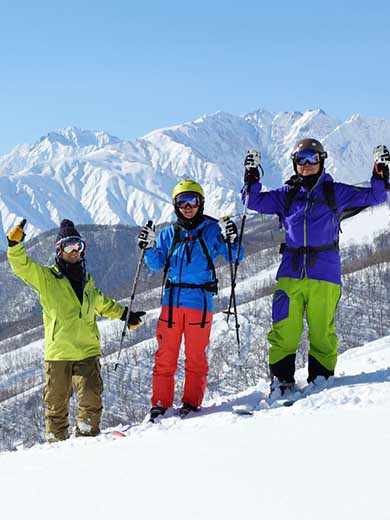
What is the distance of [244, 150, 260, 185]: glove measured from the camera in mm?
7578

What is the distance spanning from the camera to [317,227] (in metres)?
7.27

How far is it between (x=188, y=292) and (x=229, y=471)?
3604 millimetres

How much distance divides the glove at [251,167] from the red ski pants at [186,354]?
5.58 ft

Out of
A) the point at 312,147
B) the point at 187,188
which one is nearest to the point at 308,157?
the point at 312,147

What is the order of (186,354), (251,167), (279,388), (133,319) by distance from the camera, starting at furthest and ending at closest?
(133,319)
(251,167)
(186,354)
(279,388)

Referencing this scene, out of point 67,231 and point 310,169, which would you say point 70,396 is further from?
point 310,169

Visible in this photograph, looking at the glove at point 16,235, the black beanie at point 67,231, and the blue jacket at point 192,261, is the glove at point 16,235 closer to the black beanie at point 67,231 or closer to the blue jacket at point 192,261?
the black beanie at point 67,231

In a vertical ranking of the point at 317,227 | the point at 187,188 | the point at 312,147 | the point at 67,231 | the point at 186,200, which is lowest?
the point at 317,227

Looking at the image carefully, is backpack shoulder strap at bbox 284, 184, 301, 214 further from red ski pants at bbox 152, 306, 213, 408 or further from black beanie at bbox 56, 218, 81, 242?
black beanie at bbox 56, 218, 81, 242

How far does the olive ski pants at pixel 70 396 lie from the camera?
716cm

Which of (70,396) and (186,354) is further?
(186,354)

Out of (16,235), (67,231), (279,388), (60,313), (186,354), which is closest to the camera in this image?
(16,235)

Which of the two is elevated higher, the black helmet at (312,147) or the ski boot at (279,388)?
the black helmet at (312,147)

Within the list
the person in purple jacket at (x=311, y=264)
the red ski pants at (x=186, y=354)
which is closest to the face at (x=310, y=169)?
the person in purple jacket at (x=311, y=264)
